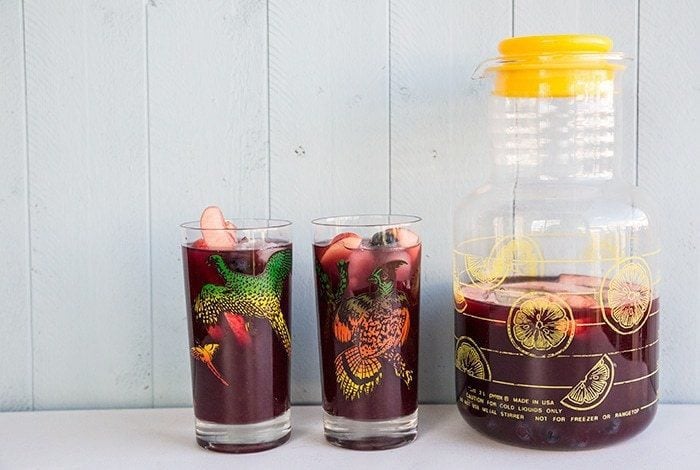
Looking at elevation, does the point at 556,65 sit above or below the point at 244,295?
above

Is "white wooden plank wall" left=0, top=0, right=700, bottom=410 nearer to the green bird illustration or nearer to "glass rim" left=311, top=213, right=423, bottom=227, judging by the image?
"glass rim" left=311, top=213, right=423, bottom=227

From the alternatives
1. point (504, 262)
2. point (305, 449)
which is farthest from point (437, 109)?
point (305, 449)

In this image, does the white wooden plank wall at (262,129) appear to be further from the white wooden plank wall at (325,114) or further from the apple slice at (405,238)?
the apple slice at (405,238)

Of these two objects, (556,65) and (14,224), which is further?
(14,224)

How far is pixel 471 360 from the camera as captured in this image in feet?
3.13

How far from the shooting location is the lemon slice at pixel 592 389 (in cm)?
89

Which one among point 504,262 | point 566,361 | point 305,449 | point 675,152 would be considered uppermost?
point 675,152

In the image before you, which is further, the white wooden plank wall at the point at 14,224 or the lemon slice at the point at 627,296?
the white wooden plank wall at the point at 14,224

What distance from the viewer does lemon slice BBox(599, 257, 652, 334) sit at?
897 mm

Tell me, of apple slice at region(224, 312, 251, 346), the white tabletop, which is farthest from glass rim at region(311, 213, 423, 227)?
the white tabletop

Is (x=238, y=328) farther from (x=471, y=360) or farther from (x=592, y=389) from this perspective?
(x=592, y=389)

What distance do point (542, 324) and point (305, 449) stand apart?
294 mm

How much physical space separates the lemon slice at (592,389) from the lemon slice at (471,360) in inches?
3.6

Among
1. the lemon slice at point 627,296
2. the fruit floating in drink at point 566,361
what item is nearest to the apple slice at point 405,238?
the fruit floating in drink at point 566,361
